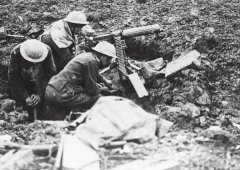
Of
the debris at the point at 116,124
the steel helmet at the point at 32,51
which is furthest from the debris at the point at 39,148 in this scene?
the steel helmet at the point at 32,51

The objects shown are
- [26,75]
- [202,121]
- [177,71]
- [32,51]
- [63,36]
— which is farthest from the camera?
[63,36]

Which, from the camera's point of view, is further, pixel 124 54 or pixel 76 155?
pixel 124 54

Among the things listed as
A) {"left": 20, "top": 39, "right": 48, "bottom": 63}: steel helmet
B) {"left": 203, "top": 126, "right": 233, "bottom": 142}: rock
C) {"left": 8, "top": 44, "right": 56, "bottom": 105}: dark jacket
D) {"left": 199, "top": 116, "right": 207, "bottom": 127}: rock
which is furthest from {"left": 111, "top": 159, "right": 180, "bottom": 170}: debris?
{"left": 8, "top": 44, "right": 56, "bottom": 105}: dark jacket

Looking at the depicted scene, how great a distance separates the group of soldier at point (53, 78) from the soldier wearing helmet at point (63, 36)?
0.06 feet

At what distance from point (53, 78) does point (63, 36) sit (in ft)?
3.59

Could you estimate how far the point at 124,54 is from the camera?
7266mm

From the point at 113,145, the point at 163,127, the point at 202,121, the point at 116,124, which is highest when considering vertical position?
the point at 116,124

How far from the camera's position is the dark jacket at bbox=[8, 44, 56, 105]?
6.33m

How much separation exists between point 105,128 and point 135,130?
0.35 metres

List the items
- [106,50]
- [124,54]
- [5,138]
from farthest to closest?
[124,54], [106,50], [5,138]

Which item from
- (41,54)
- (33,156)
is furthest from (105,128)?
(41,54)

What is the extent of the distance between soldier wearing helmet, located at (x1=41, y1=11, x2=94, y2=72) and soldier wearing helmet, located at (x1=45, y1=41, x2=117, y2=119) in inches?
37.1

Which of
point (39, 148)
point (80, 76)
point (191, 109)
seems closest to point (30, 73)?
point (80, 76)

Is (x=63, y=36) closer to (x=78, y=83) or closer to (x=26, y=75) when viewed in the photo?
(x=26, y=75)
